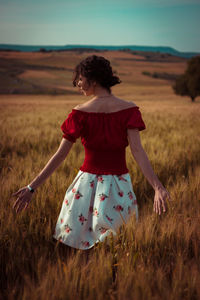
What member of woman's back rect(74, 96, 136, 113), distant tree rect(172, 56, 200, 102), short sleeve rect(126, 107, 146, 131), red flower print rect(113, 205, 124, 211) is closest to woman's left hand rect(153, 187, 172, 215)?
red flower print rect(113, 205, 124, 211)

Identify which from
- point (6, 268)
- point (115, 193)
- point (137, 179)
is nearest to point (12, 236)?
point (6, 268)

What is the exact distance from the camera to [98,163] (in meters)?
1.64

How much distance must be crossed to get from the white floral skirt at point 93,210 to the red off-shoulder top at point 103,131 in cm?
8

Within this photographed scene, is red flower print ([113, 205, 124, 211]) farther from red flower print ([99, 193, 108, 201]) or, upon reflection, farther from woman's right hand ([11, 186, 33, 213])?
woman's right hand ([11, 186, 33, 213])

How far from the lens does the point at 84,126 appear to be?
155 centimetres

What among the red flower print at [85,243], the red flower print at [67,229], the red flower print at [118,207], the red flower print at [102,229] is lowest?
the red flower print at [85,243]

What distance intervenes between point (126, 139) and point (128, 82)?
54.2 metres

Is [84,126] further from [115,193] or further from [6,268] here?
[6,268]

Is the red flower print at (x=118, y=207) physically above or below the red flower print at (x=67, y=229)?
above

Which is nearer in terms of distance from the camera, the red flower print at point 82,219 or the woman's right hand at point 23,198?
the woman's right hand at point 23,198

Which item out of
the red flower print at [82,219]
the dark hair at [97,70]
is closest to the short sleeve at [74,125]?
the dark hair at [97,70]

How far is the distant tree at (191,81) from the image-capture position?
28147 mm

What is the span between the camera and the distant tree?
2815 centimetres

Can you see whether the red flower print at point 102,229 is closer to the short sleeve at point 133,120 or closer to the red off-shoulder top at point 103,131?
the red off-shoulder top at point 103,131
